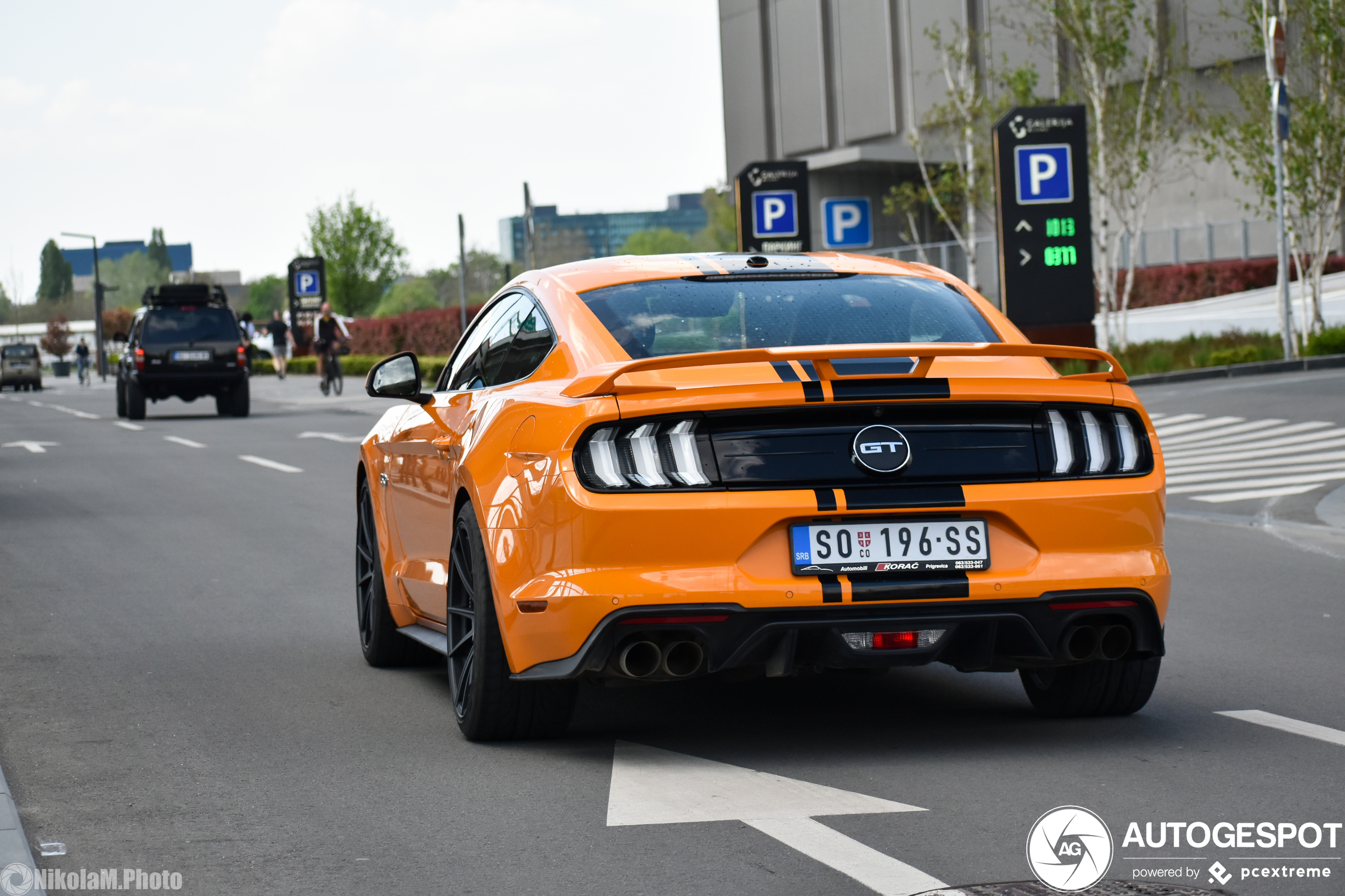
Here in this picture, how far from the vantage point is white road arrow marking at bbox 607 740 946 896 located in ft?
13.5

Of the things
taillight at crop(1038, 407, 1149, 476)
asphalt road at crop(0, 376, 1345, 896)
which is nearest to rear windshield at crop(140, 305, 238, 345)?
asphalt road at crop(0, 376, 1345, 896)

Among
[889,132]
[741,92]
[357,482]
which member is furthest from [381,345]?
[357,482]

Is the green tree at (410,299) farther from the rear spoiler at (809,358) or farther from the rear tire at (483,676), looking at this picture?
the rear spoiler at (809,358)

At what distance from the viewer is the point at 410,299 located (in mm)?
150500

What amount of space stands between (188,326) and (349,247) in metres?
50.6

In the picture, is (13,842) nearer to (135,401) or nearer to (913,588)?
(913,588)

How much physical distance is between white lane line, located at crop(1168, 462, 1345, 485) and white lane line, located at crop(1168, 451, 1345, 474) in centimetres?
11

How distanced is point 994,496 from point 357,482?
3.55 meters

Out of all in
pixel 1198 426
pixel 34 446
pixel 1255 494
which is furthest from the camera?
pixel 34 446

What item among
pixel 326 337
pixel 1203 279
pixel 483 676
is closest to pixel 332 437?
pixel 326 337

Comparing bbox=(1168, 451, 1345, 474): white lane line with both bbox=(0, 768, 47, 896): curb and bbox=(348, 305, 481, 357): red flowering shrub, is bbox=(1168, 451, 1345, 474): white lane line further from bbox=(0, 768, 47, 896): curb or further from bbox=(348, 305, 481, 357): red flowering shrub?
bbox=(348, 305, 481, 357): red flowering shrub

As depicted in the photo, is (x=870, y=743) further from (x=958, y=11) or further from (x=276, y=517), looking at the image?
(x=958, y=11)

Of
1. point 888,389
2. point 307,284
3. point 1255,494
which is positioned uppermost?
point 307,284

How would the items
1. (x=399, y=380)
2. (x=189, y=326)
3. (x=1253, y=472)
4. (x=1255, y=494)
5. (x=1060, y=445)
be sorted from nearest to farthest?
(x=1060, y=445) → (x=399, y=380) → (x=1255, y=494) → (x=1253, y=472) → (x=189, y=326)
